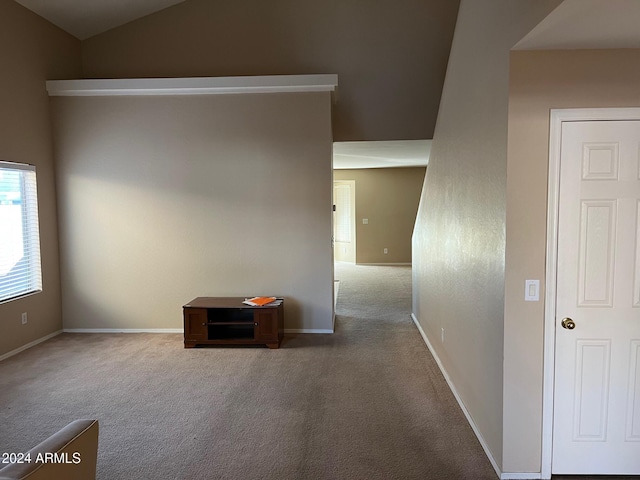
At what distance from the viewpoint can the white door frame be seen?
7.23ft

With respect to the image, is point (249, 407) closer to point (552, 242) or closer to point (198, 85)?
point (552, 242)

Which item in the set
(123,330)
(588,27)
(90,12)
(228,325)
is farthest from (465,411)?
(90,12)

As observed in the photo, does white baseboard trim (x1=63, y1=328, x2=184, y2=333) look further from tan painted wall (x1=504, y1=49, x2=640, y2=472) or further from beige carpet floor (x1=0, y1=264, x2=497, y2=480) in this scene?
tan painted wall (x1=504, y1=49, x2=640, y2=472)

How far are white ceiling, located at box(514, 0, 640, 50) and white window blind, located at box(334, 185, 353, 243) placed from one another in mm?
8614

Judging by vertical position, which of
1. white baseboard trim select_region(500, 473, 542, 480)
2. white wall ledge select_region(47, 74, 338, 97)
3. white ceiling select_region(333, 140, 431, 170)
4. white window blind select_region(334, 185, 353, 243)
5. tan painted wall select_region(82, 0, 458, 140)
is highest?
tan painted wall select_region(82, 0, 458, 140)

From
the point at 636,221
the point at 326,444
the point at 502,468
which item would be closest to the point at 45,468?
the point at 326,444

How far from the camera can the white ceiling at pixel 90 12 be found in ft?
15.2

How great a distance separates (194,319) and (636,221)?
3.83m

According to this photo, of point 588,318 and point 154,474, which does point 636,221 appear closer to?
point 588,318

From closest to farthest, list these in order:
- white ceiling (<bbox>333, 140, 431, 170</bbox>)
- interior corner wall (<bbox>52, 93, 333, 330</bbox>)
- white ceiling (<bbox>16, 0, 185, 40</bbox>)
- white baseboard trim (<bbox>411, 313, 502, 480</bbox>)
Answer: white baseboard trim (<bbox>411, 313, 502, 480</bbox>), white ceiling (<bbox>16, 0, 185, 40</bbox>), interior corner wall (<bbox>52, 93, 333, 330</bbox>), white ceiling (<bbox>333, 140, 431, 170</bbox>)

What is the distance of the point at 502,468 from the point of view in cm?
234

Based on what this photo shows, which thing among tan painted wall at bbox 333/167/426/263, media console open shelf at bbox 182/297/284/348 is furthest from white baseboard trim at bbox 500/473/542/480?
tan painted wall at bbox 333/167/426/263

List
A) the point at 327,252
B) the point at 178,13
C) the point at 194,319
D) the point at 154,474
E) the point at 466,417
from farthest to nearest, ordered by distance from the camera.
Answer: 1. the point at 178,13
2. the point at 327,252
3. the point at 194,319
4. the point at 466,417
5. the point at 154,474

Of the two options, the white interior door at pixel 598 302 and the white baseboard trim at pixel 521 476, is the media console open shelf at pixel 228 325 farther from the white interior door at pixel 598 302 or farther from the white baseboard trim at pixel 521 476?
the white interior door at pixel 598 302
